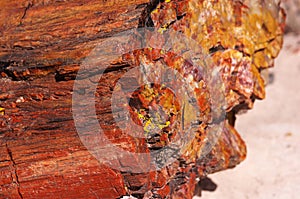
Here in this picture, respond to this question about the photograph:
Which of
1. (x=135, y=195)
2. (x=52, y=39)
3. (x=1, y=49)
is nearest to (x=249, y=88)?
(x=135, y=195)

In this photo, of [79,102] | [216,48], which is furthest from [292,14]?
[79,102]

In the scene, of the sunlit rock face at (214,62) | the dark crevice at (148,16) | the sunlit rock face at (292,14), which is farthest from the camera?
the sunlit rock face at (292,14)

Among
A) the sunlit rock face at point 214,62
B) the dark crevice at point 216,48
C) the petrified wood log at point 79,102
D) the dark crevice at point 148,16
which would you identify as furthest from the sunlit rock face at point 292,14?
the dark crevice at point 148,16

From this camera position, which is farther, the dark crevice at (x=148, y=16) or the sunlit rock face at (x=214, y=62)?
the sunlit rock face at (x=214, y=62)

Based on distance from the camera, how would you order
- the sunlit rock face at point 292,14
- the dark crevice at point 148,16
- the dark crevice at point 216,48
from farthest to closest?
the sunlit rock face at point 292,14, the dark crevice at point 216,48, the dark crevice at point 148,16

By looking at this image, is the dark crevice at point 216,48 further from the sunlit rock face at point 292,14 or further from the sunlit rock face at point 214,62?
the sunlit rock face at point 292,14

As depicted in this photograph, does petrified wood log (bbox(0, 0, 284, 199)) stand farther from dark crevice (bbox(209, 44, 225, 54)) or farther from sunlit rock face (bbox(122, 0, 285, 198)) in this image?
dark crevice (bbox(209, 44, 225, 54))

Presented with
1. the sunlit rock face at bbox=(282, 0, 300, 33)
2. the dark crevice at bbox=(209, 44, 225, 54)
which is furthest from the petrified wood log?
the sunlit rock face at bbox=(282, 0, 300, 33)

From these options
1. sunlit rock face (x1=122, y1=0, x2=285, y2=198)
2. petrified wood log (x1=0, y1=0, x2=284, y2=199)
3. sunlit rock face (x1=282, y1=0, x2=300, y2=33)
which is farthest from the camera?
sunlit rock face (x1=282, y1=0, x2=300, y2=33)

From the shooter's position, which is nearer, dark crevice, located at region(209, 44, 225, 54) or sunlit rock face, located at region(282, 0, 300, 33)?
dark crevice, located at region(209, 44, 225, 54)

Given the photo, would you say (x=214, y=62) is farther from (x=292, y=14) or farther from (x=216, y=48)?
(x=292, y=14)

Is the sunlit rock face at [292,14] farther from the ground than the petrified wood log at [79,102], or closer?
closer
